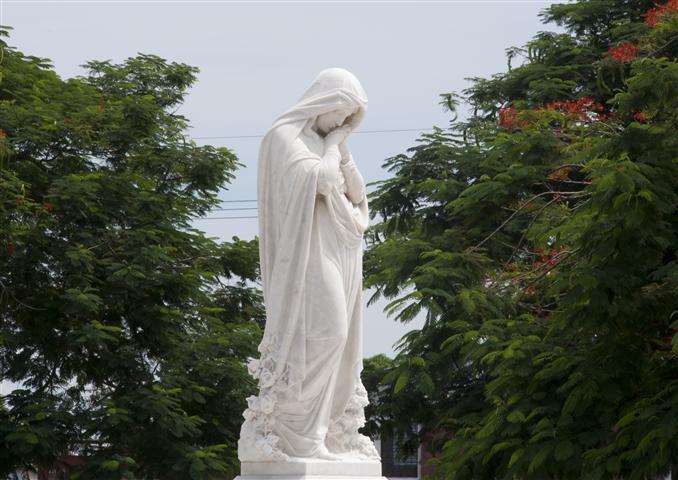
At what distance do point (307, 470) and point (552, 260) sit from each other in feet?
31.9

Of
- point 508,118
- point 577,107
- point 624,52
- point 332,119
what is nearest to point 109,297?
point 508,118

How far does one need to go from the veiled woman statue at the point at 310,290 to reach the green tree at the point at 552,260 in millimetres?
5256

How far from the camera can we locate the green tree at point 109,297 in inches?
811

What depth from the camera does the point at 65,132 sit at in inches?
877

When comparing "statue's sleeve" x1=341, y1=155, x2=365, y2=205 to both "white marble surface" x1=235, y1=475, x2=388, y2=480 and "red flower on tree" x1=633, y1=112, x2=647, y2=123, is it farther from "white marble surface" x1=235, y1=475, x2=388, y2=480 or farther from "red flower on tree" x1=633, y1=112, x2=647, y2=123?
"red flower on tree" x1=633, y1=112, x2=647, y2=123

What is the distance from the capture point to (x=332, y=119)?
32.1 feet

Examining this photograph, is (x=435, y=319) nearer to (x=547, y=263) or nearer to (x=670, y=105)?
(x=547, y=263)

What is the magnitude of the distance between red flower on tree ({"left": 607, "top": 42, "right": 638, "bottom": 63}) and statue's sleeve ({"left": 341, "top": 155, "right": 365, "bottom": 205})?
10029 mm

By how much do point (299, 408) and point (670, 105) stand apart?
26.2ft

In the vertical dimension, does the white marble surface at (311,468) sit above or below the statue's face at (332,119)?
below

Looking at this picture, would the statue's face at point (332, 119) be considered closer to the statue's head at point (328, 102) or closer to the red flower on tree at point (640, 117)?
the statue's head at point (328, 102)

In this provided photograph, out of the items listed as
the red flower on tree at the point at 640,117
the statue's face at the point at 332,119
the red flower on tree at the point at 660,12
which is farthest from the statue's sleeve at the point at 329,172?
the red flower on tree at the point at 660,12

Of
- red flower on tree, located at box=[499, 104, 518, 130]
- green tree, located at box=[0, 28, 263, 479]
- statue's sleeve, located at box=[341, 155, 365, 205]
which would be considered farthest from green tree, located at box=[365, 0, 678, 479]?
statue's sleeve, located at box=[341, 155, 365, 205]

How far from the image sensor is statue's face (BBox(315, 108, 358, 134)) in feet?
32.1
